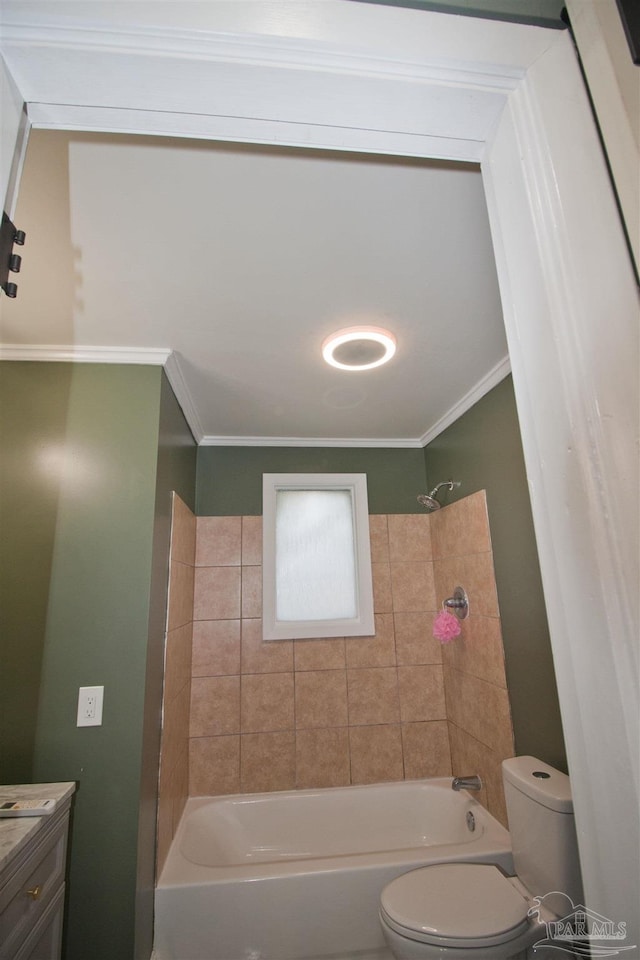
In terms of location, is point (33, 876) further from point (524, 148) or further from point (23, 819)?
point (524, 148)

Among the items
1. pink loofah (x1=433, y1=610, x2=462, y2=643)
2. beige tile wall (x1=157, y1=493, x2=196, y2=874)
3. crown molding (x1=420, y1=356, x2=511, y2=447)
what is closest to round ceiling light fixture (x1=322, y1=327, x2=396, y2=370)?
crown molding (x1=420, y1=356, x2=511, y2=447)

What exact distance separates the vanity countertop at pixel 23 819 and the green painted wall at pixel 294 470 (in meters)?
1.60

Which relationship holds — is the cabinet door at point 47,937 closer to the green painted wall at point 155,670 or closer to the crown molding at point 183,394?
the green painted wall at point 155,670

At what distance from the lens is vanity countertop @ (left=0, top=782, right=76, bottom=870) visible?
3.50 feet

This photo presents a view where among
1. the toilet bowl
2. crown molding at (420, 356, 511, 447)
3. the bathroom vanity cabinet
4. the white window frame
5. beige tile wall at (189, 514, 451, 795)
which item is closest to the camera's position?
the bathroom vanity cabinet

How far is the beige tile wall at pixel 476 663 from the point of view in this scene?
208 centimetres

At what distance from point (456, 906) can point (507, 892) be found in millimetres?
211

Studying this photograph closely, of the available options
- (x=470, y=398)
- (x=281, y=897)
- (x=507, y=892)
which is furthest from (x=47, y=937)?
(x=470, y=398)

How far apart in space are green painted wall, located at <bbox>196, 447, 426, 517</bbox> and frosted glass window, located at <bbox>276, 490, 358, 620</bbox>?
18 cm

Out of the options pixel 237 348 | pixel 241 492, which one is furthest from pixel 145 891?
pixel 237 348

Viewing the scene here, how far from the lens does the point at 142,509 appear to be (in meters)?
1.70

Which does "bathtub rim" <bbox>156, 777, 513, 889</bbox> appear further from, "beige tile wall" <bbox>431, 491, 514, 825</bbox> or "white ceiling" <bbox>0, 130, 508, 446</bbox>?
"white ceiling" <bbox>0, 130, 508, 446</bbox>

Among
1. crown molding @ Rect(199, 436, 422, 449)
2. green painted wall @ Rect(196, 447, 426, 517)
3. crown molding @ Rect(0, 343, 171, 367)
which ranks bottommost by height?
green painted wall @ Rect(196, 447, 426, 517)

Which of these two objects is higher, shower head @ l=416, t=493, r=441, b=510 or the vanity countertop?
shower head @ l=416, t=493, r=441, b=510
